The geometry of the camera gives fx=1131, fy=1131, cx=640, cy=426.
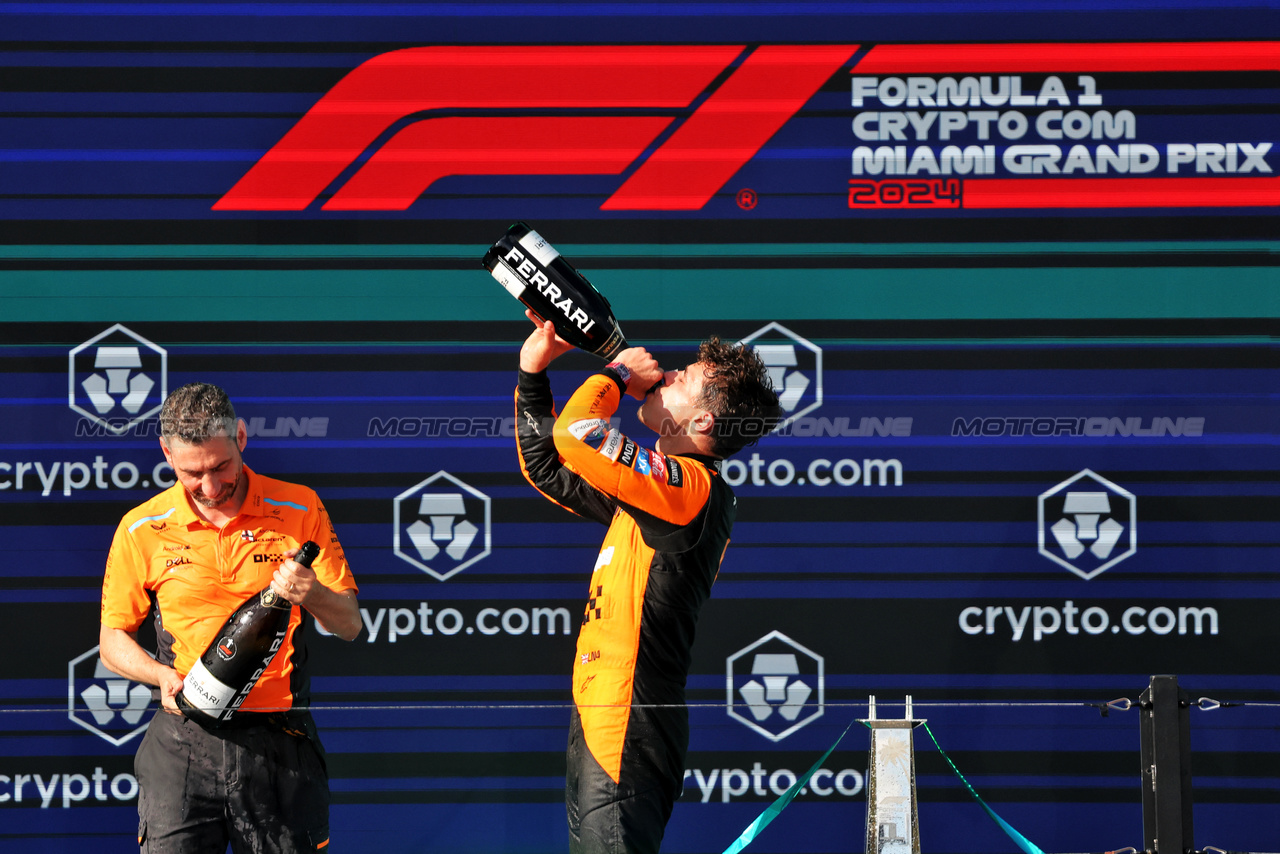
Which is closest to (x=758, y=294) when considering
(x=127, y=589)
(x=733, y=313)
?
(x=733, y=313)

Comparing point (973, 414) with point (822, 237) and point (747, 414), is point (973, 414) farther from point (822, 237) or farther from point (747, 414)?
point (747, 414)

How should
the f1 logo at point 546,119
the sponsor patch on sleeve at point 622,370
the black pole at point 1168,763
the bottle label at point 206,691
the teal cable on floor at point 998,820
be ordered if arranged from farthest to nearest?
the f1 logo at point 546,119 → the teal cable on floor at point 998,820 → the black pole at point 1168,763 → the sponsor patch on sleeve at point 622,370 → the bottle label at point 206,691

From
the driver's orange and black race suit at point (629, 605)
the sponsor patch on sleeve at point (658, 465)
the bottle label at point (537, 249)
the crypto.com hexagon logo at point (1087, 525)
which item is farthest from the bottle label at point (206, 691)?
the crypto.com hexagon logo at point (1087, 525)

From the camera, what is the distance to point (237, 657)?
2.09 meters

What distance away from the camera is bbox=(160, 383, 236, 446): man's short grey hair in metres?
2.16

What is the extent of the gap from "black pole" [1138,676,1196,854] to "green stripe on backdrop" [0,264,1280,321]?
3.23ft

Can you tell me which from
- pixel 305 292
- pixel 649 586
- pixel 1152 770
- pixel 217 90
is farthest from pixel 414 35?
pixel 1152 770

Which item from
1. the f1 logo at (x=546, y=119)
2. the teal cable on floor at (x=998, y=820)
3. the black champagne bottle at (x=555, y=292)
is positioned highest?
the f1 logo at (x=546, y=119)

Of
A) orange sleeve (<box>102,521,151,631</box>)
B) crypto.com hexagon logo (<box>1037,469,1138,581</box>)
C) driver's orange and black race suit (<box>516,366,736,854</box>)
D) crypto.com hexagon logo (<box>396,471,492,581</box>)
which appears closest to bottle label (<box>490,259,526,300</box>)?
driver's orange and black race suit (<box>516,366,736,854</box>)

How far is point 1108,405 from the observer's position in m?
2.85

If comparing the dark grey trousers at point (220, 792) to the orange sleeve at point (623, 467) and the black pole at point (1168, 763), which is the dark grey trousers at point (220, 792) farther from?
the black pole at point (1168, 763)

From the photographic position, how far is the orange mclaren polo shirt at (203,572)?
2207 mm

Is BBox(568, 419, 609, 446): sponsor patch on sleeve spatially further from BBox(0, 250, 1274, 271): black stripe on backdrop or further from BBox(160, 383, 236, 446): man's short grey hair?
BBox(0, 250, 1274, 271): black stripe on backdrop

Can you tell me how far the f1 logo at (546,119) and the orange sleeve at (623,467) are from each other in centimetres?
99
